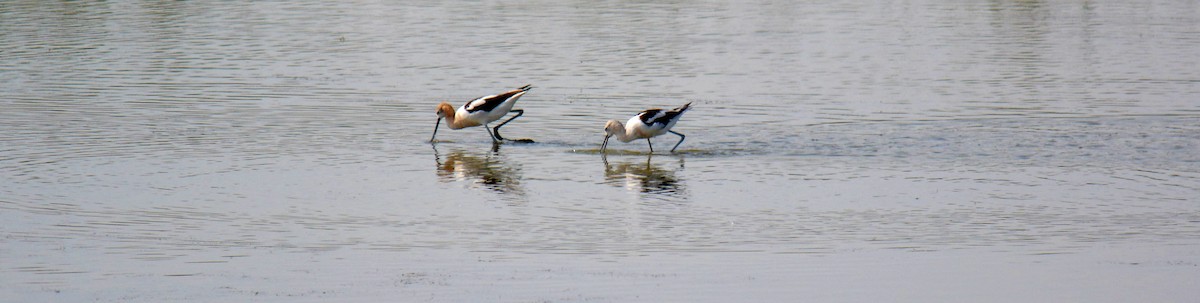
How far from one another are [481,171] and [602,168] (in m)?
1.07

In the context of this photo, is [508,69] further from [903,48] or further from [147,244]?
[147,244]

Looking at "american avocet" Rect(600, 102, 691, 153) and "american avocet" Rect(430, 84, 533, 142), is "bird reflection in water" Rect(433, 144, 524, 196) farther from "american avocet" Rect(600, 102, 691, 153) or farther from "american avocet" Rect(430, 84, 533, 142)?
"american avocet" Rect(600, 102, 691, 153)

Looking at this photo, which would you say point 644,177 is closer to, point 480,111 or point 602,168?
point 602,168

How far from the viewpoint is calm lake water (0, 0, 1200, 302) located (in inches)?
386

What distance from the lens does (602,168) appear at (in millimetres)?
14984

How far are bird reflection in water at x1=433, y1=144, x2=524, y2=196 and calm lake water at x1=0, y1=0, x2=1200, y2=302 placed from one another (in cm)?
6

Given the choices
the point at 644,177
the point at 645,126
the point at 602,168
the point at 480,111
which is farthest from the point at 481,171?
the point at 480,111

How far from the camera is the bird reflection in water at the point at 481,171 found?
45.7 feet

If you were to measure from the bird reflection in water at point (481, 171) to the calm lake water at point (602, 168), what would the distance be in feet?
0.20

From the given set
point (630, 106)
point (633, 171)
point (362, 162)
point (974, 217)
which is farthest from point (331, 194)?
point (630, 106)

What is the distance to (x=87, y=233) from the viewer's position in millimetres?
11188

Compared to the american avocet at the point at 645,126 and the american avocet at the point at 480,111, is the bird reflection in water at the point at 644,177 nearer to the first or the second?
the american avocet at the point at 645,126

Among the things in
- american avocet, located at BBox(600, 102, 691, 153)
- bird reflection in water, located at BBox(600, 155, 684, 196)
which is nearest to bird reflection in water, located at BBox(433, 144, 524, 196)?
bird reflection in water, located at BBox(600, 155, 684, 196)

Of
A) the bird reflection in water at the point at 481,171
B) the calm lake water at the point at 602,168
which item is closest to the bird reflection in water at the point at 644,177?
the calm lake water at the point at 602,168
